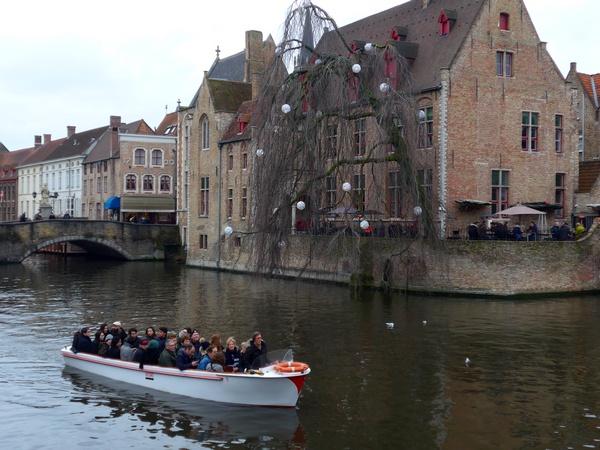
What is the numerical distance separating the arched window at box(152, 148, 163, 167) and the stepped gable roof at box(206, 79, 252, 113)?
1331cm

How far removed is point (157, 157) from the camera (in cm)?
5819

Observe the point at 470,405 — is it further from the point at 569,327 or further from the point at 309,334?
the point at 569,327

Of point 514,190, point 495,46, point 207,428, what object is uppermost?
point 495,46

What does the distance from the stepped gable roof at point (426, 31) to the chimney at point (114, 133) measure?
26.9 meters

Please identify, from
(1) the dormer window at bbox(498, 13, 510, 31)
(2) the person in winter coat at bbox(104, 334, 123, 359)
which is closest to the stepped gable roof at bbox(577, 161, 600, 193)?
(1) the dormer window at bbox(498, 13, 510, 31)

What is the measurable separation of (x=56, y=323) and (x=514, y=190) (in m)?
19.3

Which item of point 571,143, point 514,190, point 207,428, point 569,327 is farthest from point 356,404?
point 571,143

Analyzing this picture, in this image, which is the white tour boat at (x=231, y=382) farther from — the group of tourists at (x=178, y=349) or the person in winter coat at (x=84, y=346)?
the person in winter coat at (x=84, y=346)

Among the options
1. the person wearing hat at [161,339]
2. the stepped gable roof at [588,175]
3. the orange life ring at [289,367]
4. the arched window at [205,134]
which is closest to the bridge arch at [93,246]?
the arched window at [205,134]

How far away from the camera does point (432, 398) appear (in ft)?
47.4

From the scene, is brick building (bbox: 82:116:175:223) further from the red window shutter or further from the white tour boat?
the white tour boat

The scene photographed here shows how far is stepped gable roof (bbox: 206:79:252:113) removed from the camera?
4525 centimetres

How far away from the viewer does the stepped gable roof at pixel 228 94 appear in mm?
45250

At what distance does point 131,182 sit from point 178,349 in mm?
43824
